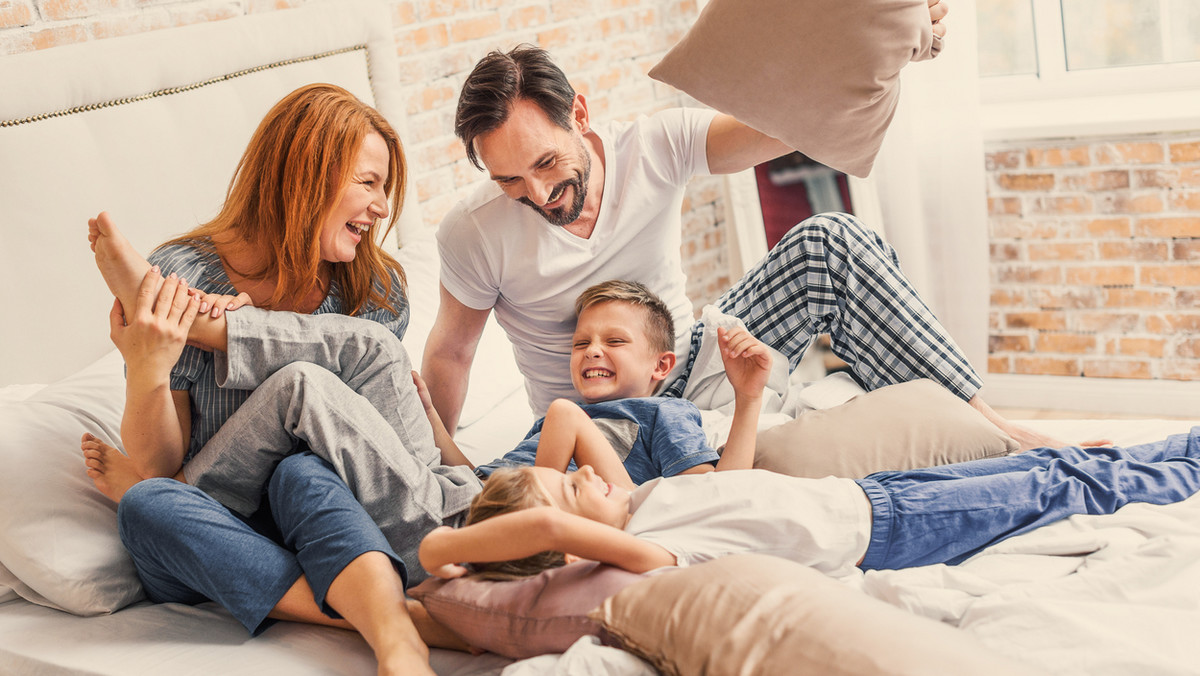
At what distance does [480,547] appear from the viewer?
45.8 inches

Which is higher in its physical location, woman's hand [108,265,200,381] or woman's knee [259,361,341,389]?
woman's hand [108,265,200,381]

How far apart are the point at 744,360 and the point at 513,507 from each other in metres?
0.54

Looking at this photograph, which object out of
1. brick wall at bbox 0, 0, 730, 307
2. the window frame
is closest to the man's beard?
brick wall at bbox 0, 0, 730, 307

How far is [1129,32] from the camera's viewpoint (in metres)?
2.93

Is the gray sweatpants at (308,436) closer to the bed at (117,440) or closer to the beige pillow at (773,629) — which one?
the bed at (117,440)

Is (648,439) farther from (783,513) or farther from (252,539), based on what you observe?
(252,539)

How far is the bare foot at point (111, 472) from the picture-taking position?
1.45 metres

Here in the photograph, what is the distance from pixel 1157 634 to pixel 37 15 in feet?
6.42

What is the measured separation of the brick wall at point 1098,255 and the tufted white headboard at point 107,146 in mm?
2102

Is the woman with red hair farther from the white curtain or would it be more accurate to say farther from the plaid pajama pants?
the white curtain

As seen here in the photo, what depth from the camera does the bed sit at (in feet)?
3.37

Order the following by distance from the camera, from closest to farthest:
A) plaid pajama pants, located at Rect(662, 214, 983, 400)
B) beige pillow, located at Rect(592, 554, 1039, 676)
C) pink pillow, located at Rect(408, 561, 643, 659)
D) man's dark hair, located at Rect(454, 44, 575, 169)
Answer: beige pillow, located at Rect(592, 554, 1039, 676), pink pillow, located at Rect(408, 561, 643, 659), man's dark hair, located at Rect(454, 44, 575, 169), plaid pajama pants, located at Rect(662, 214, 983, 400)

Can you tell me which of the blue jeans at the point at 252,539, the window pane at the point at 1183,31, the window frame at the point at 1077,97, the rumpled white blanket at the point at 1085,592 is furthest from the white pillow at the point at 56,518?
the window pane at the point at 1183,31

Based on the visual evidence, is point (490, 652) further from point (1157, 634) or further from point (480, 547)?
point (1157, 634)
